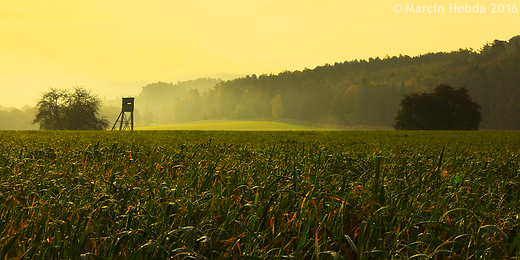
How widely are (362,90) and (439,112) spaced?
57662mm

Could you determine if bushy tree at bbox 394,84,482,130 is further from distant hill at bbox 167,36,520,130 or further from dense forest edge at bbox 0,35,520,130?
dense forest edge at bbox 0,35,520,130

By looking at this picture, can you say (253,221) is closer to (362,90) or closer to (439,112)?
(439,112)

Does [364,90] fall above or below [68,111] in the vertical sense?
above

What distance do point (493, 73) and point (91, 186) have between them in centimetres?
12862

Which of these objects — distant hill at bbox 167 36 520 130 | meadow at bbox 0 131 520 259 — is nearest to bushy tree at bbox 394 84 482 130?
distant hill at bbox 167 36 520 130

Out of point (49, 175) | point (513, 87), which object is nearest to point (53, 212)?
point (49, 175)

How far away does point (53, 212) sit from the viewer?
10.4 ft

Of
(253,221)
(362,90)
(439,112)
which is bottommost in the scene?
(253,221)

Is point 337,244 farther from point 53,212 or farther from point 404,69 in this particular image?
point 404,69

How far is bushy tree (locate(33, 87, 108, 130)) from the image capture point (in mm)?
70188

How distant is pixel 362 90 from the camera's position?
12194 cm

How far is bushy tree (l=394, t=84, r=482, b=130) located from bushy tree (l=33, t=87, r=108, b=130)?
189 ft

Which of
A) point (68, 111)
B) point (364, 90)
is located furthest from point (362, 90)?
point (68, 111)

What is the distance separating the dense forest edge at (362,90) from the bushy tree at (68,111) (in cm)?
2244
